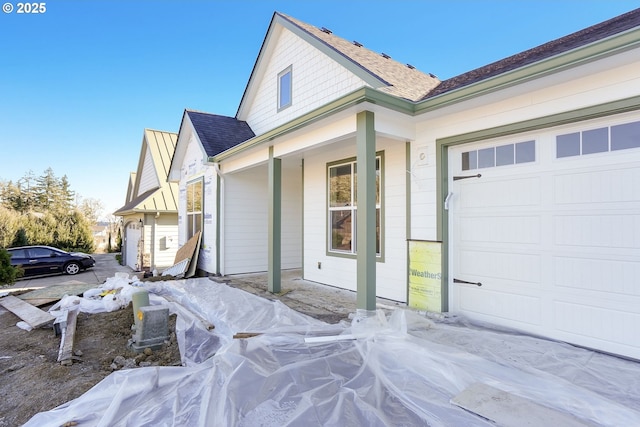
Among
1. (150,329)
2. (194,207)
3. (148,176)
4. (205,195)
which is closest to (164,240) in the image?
(148,176)

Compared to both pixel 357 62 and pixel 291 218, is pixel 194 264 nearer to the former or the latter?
pixel 291 218

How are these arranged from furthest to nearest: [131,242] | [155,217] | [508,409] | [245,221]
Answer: [131,242]
[155,217]
[245,221]
[508,409]

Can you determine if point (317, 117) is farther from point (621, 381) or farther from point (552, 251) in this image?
point (621, 381)

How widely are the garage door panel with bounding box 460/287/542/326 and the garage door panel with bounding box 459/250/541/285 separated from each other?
203 mm

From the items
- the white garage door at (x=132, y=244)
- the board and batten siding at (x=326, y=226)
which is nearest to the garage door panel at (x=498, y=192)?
the board and batten siding at (x=326, y=226)

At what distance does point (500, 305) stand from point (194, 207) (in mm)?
8756

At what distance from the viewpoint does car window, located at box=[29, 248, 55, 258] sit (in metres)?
13.4

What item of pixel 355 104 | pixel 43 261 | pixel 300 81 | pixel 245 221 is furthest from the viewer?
pixel 43 261

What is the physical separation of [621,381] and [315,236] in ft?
17.5

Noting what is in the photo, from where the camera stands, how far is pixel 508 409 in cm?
214

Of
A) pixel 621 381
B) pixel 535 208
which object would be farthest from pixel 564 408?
pixel 535 208

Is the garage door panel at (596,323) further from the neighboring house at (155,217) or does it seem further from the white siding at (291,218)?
the neighboring house at (155,217)

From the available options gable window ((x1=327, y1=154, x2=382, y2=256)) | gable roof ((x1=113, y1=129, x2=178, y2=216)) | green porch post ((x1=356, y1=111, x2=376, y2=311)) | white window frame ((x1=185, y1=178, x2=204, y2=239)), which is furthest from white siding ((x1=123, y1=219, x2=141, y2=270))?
green porch post ((x1=356, y1=111, x2=376, y2=311))

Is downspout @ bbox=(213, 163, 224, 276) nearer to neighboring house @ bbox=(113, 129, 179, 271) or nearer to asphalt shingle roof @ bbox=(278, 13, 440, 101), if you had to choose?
asphalt shingle roof @ bbox=(278, 13, 440, 101)
